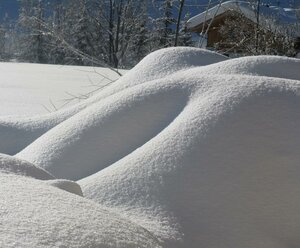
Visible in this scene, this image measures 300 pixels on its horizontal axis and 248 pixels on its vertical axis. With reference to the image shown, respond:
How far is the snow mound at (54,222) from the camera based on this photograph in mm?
767

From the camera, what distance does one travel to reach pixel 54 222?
32.3 inches

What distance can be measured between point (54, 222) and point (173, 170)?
0.57 meters

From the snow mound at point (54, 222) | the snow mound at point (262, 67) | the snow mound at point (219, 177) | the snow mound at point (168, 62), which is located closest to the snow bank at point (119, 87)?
the snow mound at point (168, 62)

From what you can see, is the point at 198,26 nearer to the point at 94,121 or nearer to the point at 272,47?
the point at 272,47

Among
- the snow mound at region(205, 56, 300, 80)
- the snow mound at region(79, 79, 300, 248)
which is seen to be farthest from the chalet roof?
the snow mound at region(79, 79, 300, 248)

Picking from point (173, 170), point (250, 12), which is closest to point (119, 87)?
point (173, 170)

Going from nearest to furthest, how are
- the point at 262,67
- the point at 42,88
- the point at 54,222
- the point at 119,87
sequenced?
the point at 54,222 < the point at 262,67 < the point at 119,87 < the point at 42,88

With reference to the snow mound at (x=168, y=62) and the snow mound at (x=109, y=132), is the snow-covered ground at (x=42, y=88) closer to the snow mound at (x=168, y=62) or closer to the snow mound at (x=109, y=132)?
the snow mound at (x=168, y=62)

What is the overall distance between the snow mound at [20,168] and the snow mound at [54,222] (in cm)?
12

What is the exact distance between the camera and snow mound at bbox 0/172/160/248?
2.52ft

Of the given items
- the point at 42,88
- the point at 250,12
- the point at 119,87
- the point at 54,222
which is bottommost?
the point at 42,88

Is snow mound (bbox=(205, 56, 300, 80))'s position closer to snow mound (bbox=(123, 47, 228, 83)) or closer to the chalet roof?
snow mound (bbox=(123, 47, 228, 83))

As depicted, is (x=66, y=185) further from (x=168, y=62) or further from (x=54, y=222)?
(x=168, y=62)

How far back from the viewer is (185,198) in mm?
1301
